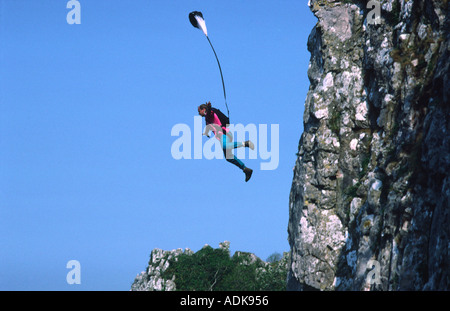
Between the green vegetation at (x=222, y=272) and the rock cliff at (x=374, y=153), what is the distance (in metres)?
28.3

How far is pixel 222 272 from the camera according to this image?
72375 millimetres

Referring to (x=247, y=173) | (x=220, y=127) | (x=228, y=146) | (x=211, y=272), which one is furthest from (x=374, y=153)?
(x=211, y=272)

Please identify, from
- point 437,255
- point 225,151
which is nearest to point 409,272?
point 437,255

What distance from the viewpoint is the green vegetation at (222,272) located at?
6862 centimetres

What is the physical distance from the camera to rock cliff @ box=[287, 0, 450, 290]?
914 inches

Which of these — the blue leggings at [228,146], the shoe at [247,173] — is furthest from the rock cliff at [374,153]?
the blue leggings at [228,146]

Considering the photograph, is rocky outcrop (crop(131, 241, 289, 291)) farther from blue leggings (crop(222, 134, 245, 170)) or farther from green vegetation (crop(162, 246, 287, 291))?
blue leggings (crop(222, 134, 245, 170))

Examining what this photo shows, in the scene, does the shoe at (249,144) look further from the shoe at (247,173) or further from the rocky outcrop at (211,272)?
the rocky outcrop at (211,272)

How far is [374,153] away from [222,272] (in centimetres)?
4295

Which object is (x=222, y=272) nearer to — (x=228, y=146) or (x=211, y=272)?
(x=211, y=272)

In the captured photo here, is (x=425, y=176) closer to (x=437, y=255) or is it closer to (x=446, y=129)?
(x=446, y=129)

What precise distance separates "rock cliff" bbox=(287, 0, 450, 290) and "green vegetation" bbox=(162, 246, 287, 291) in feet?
92.9

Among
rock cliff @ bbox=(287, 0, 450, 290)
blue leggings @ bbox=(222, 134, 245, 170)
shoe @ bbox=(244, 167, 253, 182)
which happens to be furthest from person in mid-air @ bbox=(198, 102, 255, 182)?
rock cliff @ bbox=(287, 0, 450, 290)
